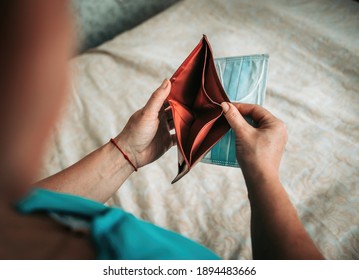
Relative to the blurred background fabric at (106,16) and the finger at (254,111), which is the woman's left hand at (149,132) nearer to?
the finger at (254,111)

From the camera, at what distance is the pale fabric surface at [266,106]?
0.85 m

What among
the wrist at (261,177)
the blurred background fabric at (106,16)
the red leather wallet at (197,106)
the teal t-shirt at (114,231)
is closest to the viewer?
the teal t-shirt at (114,231)

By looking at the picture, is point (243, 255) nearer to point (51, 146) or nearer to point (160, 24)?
point (51, 146)

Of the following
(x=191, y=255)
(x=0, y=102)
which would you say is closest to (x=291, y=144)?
(x=191, y=255)

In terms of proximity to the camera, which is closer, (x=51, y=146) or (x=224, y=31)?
(x=51, y=146)

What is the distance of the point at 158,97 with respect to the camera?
75 cm

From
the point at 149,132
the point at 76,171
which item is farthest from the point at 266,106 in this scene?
the point at 76,171

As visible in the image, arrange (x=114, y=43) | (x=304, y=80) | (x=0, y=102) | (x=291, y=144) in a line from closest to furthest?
(x=0, y=102), (x=291, y=144), (x=304, y=80), (x=114, y=43)

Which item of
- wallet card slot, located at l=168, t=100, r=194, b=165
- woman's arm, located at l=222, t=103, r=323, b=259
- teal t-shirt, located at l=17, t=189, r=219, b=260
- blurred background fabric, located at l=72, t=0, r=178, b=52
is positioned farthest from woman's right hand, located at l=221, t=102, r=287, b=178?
blurred background fabric, located at l=72, t=0, r=178, b=52

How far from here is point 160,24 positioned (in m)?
1.41

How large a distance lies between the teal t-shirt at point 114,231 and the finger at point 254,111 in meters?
0.34

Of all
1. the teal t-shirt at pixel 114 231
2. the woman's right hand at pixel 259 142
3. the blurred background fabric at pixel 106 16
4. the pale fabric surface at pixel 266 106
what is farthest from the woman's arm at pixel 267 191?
the blurred background fabric at pixel 106 16

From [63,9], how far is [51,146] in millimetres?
925
